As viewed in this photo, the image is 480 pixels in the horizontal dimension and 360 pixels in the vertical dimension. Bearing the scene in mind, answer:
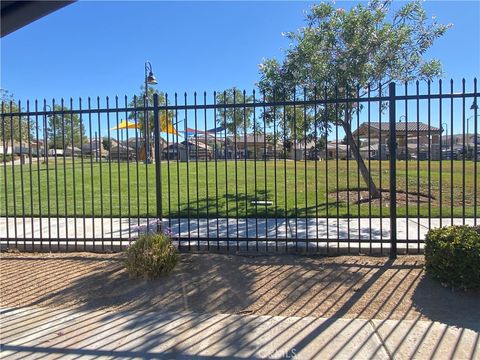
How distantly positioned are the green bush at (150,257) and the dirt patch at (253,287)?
0.11m

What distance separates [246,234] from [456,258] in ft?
9.30

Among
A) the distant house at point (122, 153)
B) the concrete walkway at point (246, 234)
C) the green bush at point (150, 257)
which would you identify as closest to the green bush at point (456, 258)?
the concrete walkway at point (246, 234)

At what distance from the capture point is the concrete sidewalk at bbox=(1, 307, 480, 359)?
3.24 m

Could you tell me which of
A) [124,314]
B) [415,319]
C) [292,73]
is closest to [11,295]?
[124,314]

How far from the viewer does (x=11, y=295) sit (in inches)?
185

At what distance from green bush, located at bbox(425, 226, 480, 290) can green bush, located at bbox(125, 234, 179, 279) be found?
2866mm

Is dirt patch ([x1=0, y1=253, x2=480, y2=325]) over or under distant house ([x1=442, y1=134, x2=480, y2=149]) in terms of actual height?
under

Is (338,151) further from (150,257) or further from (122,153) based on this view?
(122,153)

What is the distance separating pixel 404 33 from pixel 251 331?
7.27m

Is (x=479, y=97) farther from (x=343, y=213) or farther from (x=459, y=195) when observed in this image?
(x=459, y=195)

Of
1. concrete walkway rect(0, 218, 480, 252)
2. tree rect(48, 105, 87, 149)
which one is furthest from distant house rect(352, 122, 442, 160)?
tree rect(48, 105, 87, 149)

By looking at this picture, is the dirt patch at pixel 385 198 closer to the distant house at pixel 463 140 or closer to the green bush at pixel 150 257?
the distant house at pixel 463 140

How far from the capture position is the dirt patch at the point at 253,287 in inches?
163

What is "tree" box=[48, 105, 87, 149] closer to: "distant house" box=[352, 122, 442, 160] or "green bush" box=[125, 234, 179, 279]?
"green bush" box=[125, 234, 179, 279]
